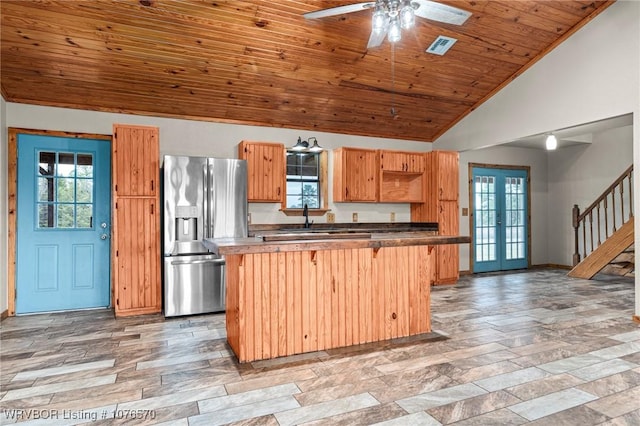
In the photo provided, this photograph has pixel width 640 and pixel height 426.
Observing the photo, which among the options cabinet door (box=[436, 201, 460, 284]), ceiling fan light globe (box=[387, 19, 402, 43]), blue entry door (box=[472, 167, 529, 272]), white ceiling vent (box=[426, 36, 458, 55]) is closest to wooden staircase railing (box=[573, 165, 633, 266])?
blue entry door (box=[472, 167, 529, 272])

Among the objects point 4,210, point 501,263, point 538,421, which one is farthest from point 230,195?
point 501,263

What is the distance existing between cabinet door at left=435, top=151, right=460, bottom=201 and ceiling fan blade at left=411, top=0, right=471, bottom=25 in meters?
3.06

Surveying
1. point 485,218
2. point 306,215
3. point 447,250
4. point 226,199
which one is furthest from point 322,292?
point 485,218

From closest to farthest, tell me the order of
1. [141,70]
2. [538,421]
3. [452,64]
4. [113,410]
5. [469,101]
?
1. [538,421]
2. [113,410]
3. [141,70]
4. [452,64]
5. [469,101]

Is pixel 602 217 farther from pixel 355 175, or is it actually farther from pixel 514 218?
pixel 355 175

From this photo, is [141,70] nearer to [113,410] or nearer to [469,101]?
[113,410]

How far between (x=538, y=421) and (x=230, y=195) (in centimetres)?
359

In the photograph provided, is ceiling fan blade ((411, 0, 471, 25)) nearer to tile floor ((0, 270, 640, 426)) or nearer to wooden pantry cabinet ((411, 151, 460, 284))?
tile floor ((0, 270, 640, 426))

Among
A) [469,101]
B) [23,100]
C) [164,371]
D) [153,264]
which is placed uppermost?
[469,101]

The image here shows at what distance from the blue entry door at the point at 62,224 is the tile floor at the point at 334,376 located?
0.48 m

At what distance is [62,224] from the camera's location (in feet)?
14.9

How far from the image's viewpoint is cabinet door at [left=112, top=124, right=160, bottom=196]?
14.0ft

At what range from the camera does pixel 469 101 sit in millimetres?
5781

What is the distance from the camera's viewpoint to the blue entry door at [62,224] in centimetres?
439
